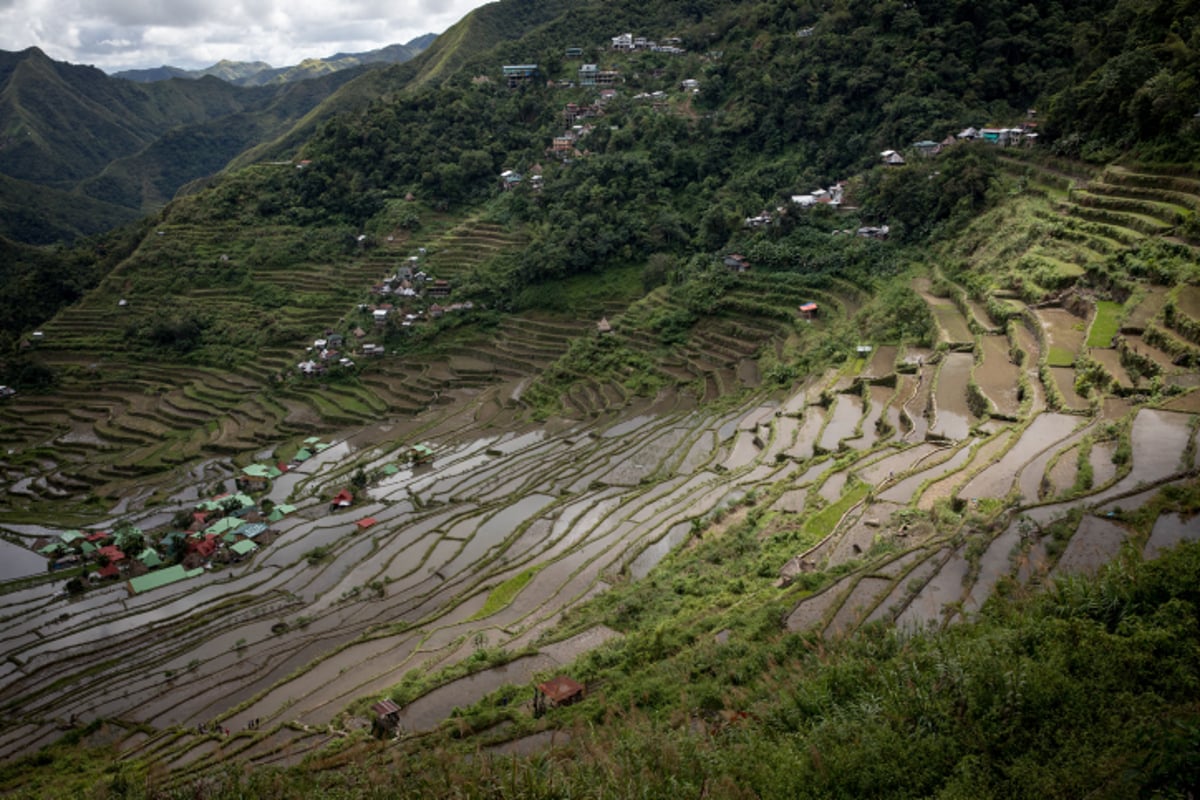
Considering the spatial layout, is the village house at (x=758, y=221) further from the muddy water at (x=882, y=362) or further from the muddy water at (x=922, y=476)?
the muddy water at (x=922, y=476)

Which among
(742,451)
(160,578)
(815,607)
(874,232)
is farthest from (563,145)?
(815,607)

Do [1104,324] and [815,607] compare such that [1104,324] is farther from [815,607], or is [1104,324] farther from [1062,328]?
[815,607]

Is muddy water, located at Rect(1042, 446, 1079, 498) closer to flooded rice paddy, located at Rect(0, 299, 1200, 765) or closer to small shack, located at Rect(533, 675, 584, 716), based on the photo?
flooded rice paddy, located at Rect(0, 299, 1200, 765)

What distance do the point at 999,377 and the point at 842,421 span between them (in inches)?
146

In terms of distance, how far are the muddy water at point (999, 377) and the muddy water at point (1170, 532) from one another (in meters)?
5.90

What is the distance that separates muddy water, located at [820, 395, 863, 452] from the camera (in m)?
16.5

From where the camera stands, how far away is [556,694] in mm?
9156

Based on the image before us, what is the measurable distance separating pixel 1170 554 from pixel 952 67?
30.5 metres

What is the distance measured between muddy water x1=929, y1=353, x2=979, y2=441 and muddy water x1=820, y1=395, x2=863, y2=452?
6.61 feet

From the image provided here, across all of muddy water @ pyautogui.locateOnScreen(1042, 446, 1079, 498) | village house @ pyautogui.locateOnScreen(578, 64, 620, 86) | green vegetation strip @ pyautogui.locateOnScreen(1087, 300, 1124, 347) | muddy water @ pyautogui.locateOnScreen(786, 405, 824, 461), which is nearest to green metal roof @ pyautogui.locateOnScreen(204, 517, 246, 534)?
muddy water @ pyautogui.locateOnScreen(786, 405, 824, 461)

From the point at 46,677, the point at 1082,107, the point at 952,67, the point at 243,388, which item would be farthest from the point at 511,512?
the point at 952,67

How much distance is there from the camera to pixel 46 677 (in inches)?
565

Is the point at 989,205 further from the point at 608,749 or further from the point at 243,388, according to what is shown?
the point at 243,388

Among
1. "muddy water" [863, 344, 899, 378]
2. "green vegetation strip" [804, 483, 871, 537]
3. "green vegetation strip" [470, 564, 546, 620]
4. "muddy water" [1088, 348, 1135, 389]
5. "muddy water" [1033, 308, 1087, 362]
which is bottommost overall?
"green vegetation strip" [470, 564, 546, 620]
